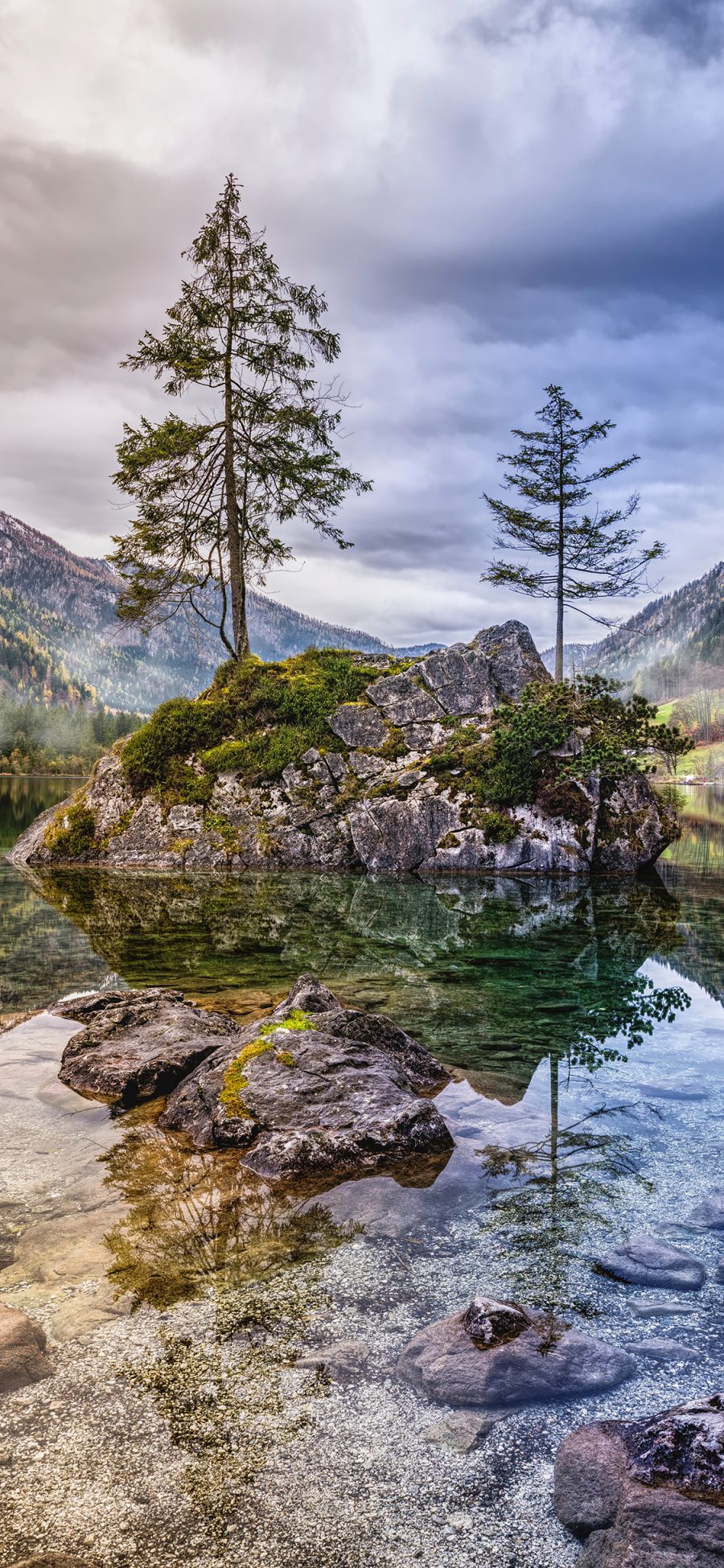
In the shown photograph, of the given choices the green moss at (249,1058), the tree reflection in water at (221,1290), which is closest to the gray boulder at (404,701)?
the green moss at (249,1058)

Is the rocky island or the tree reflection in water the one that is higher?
the rocky island

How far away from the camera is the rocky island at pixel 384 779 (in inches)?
917

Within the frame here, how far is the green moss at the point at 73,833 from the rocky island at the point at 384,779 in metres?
0.05

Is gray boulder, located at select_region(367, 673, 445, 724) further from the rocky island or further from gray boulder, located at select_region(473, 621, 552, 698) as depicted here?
gray boulder, located at select_region(473, 621, 552, 698)

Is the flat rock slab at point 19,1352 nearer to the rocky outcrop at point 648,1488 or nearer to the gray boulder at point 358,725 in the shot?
the rocky outcrop at point 648,1488

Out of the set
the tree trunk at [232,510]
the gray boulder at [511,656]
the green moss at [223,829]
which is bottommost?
the green moss at [223,829]

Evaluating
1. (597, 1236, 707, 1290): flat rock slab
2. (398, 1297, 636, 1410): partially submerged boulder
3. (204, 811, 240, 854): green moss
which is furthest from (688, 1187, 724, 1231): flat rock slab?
(204, 811, 240, 854): green moss

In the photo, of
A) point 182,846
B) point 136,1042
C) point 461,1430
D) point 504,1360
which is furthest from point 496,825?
point 461,1430

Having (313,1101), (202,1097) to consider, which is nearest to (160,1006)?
(202,1097)

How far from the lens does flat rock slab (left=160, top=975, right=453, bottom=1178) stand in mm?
5914

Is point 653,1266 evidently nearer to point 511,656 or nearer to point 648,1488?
point 648,1488

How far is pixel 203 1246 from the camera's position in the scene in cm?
468

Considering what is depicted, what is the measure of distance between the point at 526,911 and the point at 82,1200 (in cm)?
1247

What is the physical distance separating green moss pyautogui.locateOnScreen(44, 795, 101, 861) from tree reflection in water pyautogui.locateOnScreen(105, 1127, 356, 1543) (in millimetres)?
19854
